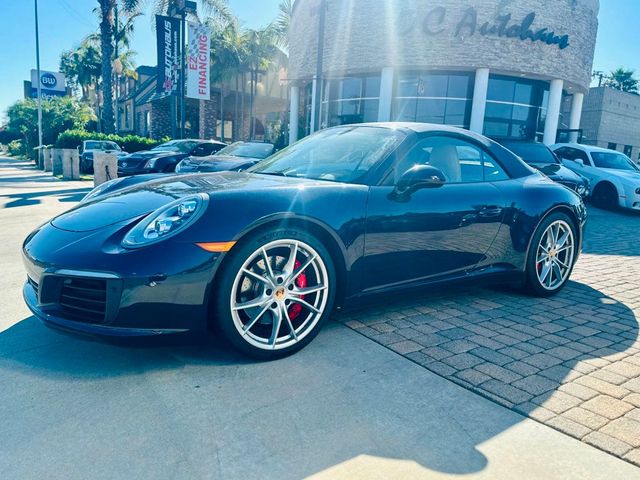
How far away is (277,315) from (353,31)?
19620 mm

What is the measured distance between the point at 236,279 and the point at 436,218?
1.48 meters

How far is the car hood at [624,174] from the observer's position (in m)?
11.6

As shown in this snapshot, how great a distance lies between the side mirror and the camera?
3.04 metres

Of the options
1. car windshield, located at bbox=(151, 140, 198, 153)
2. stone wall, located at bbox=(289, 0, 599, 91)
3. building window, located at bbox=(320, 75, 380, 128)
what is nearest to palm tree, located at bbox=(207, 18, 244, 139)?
building window, located at bbox=(320, 75, 380, 128)

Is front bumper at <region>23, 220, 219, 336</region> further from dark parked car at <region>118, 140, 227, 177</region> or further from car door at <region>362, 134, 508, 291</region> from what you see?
dark parked car at <region>118, 140, 227, 177</region>

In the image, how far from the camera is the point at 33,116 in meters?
35.8

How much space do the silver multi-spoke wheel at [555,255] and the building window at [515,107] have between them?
16.7m

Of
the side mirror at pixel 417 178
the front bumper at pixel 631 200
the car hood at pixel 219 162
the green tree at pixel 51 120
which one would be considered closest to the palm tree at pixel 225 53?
the green tree at pixel 51 120

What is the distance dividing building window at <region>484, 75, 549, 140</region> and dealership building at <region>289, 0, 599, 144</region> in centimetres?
4

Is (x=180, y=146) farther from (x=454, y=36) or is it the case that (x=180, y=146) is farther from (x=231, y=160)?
(x=454, y=36)

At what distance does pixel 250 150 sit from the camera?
1077 centimetres

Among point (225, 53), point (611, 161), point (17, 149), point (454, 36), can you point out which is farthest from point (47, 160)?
point (17, 149)

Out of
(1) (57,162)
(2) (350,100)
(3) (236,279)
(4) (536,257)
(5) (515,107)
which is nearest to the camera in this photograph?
(3) (236,279)

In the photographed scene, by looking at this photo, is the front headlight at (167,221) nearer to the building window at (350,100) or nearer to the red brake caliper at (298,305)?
the red brake caliper at (298,305)
